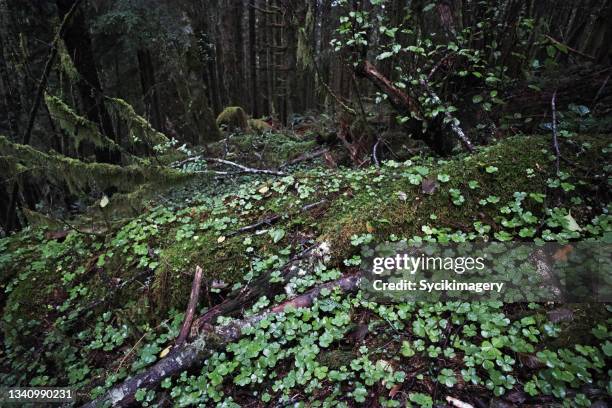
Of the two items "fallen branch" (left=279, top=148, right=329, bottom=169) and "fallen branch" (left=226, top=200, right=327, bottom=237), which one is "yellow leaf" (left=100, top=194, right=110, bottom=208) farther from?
"fallen branch" (left=279, top=148, right=329, bottom=169)

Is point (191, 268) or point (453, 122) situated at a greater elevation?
point (453, 122)

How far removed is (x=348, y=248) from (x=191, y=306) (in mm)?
1718

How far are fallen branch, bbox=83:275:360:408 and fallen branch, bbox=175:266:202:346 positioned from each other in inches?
5.1

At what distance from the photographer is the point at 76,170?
14.7ft

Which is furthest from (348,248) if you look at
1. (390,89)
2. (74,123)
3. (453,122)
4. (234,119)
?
(234,119)

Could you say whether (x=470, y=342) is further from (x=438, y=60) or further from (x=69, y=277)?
(x=69, y=277)

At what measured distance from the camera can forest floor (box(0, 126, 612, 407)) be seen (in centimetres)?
254

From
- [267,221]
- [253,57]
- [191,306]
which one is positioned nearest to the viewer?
[191,306]

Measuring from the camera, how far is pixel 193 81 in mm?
10227

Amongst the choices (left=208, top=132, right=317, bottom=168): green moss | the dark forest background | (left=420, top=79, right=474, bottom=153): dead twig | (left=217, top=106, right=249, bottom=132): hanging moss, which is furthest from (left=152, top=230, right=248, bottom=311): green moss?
(left=217, top=106, right=249, bottom=132): hanging moss

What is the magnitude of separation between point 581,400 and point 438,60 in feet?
14.6

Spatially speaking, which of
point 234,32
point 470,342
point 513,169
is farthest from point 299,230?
point 234,32

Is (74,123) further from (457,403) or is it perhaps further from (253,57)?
(253,57)

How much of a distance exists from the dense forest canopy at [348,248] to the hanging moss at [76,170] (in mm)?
24
